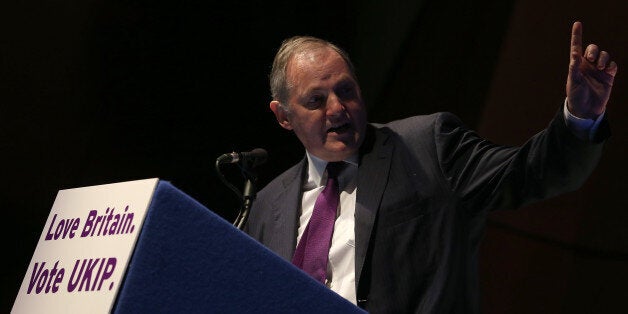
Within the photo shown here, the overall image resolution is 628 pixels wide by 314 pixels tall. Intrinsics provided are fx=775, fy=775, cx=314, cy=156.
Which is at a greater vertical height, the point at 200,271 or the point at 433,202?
the point at 433,202

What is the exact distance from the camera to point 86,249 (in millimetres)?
1253


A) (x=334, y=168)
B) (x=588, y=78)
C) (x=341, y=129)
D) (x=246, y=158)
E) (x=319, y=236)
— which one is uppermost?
(x=588, y=78)

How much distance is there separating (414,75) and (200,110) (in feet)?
3.36

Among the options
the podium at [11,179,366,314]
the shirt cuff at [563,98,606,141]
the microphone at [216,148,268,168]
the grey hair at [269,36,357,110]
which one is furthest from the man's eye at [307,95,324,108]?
the podium at [11,179,366,314]

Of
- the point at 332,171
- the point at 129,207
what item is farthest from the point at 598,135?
the point at 129,207

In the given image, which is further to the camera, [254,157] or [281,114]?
[281,114]

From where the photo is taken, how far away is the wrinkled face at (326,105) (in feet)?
7.23

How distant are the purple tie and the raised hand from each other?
733mm

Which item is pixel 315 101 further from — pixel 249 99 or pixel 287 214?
pixel 249 99

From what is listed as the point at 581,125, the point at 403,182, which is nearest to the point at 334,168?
the point at 403,182

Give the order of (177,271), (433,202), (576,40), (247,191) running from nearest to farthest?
1. (177,271)
2. (576,40)
3. (247,191)
4. (433,202)

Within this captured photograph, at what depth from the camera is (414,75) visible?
359cm

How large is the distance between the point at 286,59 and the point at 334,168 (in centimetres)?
38

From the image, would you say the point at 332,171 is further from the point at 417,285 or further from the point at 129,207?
the point at 129,207
